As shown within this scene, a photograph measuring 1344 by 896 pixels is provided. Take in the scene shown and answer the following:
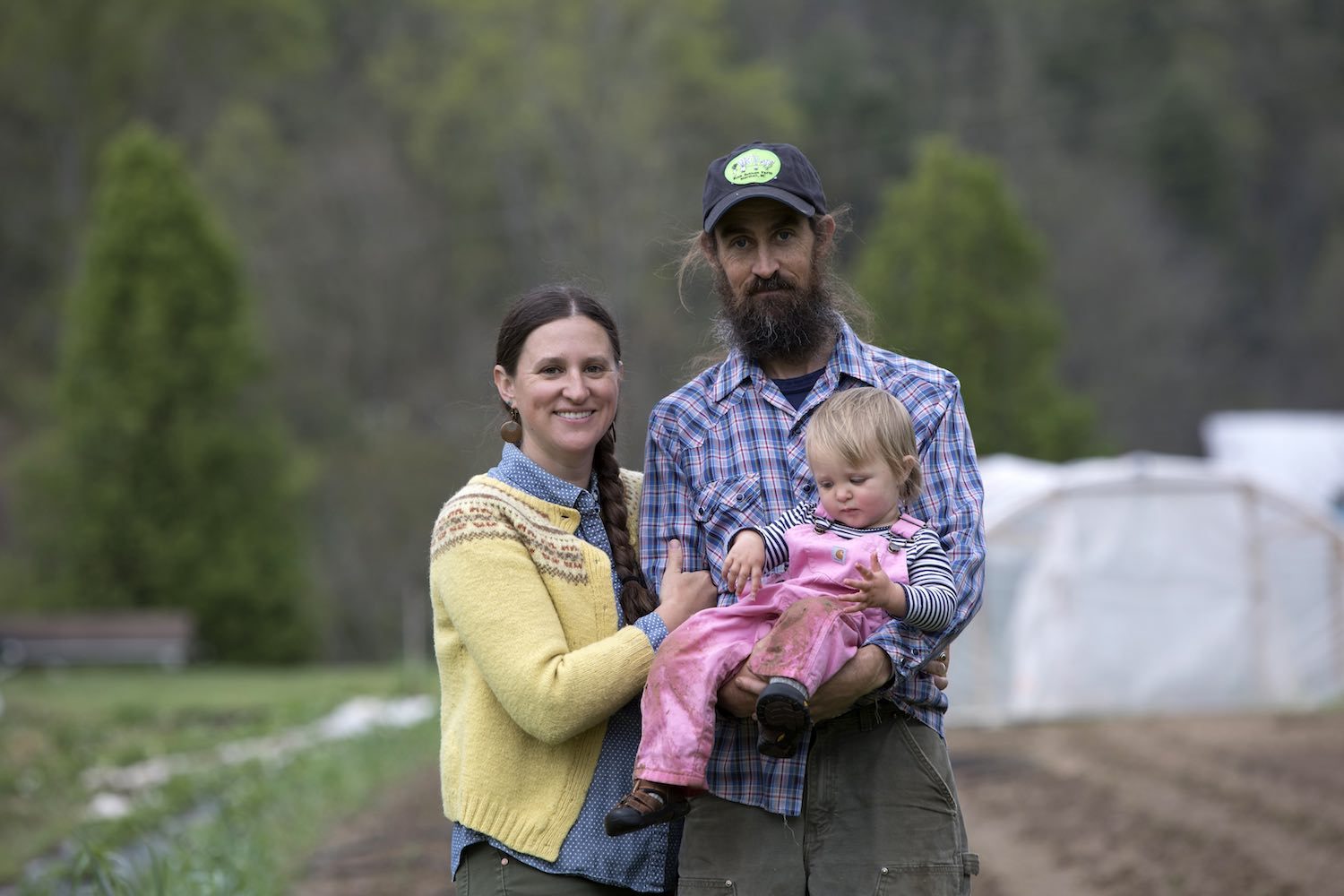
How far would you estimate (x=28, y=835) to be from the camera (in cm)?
936

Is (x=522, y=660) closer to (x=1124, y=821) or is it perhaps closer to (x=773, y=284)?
(x=773, y=284)

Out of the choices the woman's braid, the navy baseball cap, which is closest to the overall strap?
the woman's braid

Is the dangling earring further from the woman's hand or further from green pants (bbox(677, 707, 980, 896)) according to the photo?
green pants (bbox(677, 707, 980, 896))

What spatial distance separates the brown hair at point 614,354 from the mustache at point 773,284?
0.35m

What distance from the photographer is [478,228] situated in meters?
40.8

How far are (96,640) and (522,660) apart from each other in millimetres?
24175

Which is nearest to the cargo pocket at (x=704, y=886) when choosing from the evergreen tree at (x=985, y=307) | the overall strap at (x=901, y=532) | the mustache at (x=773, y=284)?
the overall strap at (x=901, y=532)

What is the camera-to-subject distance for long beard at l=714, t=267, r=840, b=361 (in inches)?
140

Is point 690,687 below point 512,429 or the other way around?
below

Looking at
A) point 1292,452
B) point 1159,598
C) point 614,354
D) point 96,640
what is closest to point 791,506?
point 614,354

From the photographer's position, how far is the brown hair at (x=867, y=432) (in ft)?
10.9

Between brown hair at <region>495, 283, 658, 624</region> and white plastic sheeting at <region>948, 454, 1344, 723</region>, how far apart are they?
14.9m

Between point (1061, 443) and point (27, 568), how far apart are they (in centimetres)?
1794

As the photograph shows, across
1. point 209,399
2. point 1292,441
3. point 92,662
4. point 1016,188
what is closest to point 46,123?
point 209,399
